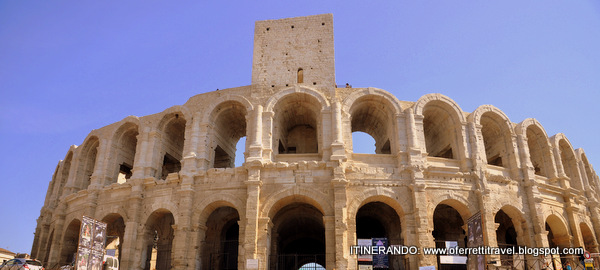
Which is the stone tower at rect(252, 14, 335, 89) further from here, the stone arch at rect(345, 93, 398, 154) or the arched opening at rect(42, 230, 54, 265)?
the arched opening at rect(42, 230, 54, 265)

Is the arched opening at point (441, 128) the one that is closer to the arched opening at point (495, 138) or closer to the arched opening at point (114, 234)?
the arched opening at point (495, 138)

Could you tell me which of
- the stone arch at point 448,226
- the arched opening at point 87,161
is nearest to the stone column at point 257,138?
the stone arch at point 448,226

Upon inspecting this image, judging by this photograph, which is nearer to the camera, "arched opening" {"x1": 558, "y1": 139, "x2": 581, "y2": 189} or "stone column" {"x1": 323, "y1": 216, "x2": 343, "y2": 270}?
"stone column" {"x1": 323, "y1": 216, "x2": 343, "y2": 270}

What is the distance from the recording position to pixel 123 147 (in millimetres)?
23531

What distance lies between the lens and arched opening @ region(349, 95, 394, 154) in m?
20.7

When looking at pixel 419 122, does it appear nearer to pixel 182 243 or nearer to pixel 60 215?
pixel 182 243

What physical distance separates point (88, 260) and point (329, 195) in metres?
9.43

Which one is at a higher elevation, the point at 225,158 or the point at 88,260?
the point at 225,158

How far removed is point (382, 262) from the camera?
17.2 meters

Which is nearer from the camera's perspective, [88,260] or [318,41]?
[88,260]

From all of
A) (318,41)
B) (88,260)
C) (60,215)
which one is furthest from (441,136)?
(60,215)

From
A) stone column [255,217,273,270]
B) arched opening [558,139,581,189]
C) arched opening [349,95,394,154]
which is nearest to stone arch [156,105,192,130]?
stone column [255,217,273,270]

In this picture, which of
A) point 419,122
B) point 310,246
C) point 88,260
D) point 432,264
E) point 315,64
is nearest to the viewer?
point 88,260

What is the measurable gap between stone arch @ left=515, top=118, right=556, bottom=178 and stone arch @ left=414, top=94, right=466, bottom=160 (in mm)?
3588
